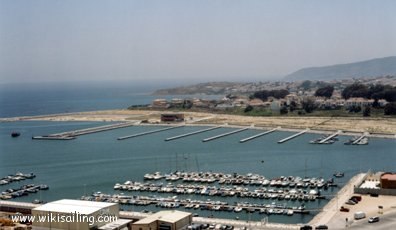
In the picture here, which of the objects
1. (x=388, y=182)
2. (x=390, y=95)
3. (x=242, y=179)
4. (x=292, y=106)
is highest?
(x=390, y=95)

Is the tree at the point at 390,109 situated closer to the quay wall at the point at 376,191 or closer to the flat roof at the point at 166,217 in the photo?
the quay wall at the point at 376,191

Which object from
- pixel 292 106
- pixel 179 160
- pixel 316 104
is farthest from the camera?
pixel 316 104

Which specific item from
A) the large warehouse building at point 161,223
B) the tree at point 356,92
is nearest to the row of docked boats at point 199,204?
the large warehouse building at point 161,223

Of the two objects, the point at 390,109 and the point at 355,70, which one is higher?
the point at 355,70

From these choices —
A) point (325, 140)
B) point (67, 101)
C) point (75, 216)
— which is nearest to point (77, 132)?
point (325, 140)

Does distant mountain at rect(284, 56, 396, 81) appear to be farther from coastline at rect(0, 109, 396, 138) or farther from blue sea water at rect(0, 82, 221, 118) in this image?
coastline at rect(0, 109, 396, 138)

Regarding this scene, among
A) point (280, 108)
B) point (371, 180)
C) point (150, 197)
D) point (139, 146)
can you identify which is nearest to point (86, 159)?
point (139, 146)

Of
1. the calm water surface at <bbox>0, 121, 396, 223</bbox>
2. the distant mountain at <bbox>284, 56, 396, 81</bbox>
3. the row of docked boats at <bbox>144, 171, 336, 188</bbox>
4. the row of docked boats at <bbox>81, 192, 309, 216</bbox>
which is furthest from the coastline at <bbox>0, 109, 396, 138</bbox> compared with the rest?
the distant mountain at <bbox>284, 56, 396, 81</bbox>

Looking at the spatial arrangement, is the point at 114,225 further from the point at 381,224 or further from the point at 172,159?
the point at 172,159
